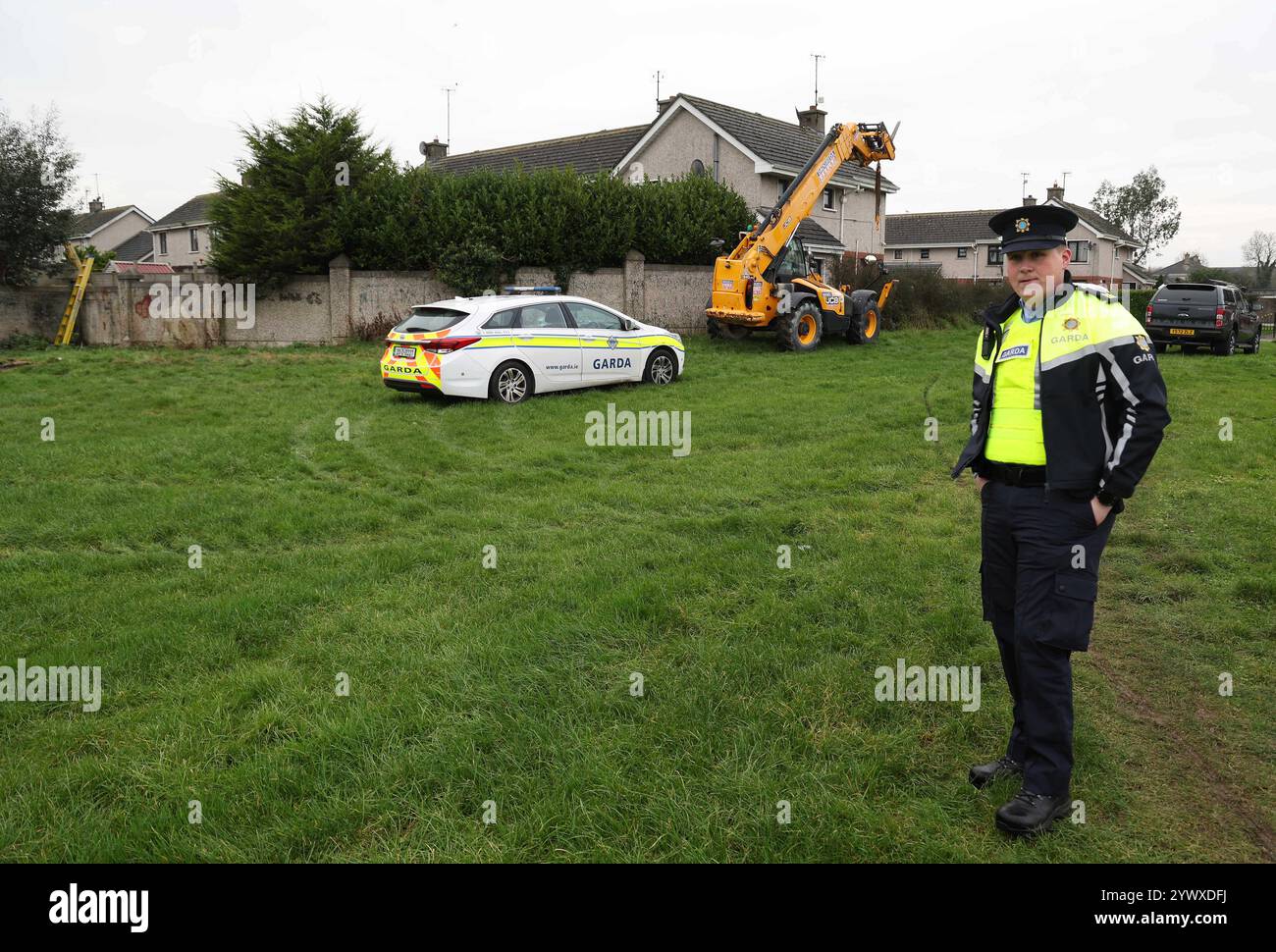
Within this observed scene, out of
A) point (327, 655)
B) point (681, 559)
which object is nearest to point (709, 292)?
point (681, 559)

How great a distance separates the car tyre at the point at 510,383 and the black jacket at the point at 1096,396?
32.9ft

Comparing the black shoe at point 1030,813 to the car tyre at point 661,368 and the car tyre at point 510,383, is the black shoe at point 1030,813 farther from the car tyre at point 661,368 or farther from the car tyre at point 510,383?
the car tyre at point 661,368

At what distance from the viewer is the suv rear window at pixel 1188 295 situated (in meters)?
21.2

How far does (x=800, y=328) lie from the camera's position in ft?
66.7

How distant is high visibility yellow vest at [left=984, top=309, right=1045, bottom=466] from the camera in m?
3.46

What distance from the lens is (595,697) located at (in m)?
4.15

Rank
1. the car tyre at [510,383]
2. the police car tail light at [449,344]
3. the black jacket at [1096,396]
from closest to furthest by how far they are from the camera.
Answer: the black jacket at [1096,396]
the police car tail light at [449,344]
the car tyre at [510,383]

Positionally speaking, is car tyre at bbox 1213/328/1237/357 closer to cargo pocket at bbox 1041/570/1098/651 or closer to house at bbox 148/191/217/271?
cargo pocket at bbox 1041/570/1098/651

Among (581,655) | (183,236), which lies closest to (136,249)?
(183,236)

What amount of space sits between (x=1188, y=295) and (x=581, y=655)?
22.0 metres

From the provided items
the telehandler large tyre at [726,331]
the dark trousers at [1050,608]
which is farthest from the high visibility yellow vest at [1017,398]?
the telehandler large tyre at [726,331]

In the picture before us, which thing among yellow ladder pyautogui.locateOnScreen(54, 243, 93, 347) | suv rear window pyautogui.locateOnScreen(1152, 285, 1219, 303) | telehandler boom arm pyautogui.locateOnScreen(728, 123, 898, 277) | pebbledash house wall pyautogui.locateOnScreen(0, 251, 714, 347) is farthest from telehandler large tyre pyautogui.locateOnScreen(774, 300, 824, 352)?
yellow ladder pyautogui.locateOnScreen(54, 243, 93, 347)

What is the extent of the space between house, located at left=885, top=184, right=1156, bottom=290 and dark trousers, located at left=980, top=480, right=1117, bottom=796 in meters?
55.6
